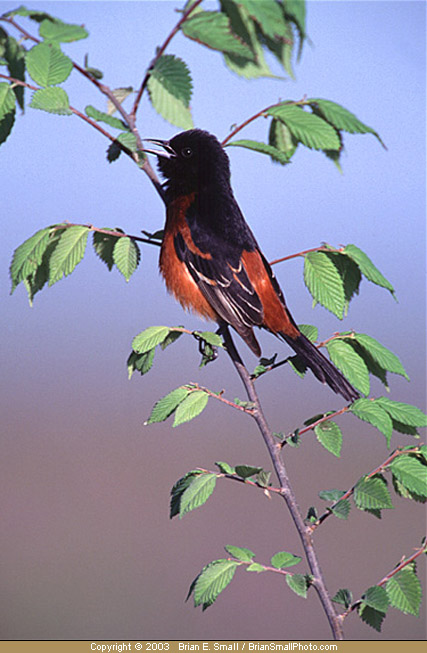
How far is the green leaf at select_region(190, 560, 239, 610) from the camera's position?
42.3 inches

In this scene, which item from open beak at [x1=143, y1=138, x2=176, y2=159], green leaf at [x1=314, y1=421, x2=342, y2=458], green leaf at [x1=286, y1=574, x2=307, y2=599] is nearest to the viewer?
green leaf at [x1=286, y1=574, x2=307, y2=599]

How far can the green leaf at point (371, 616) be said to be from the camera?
1.06 meters

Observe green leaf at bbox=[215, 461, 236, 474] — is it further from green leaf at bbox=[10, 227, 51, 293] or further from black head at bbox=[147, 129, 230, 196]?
black head at bbox=[147, 129, 230, 196]

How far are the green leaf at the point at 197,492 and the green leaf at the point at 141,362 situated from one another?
243 mm

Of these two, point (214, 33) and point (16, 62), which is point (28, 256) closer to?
point (16, 62)

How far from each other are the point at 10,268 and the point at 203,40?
59cm

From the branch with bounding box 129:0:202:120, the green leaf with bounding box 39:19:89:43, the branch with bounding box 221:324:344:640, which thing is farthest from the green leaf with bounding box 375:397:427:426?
the green leaf with bounding box 39:19:89:43

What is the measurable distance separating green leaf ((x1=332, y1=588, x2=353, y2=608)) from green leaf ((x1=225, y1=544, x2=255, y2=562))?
158 mm

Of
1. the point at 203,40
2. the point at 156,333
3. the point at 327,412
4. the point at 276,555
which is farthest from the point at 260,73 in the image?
the point at 276,555

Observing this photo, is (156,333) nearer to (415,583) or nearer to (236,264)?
(236,264)

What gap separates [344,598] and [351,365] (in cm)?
41

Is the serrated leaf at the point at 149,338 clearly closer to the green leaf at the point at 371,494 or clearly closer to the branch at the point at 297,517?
the branch at the point at 297,517

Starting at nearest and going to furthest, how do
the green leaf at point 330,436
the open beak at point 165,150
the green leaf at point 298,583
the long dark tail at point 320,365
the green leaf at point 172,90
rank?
the green leaf at point 298,583 < the green leaf at point 330,436 < the green leaf at point 172,90 < the long dark tail at point 320,365 < the open beak at point 165,150

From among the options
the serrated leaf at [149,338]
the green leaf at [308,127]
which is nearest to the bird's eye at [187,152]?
the green leaf at [308,127]
